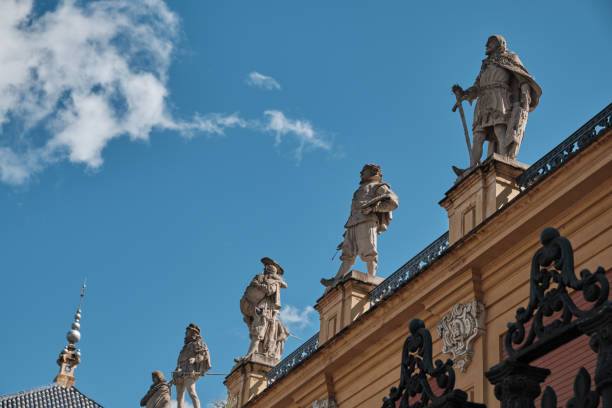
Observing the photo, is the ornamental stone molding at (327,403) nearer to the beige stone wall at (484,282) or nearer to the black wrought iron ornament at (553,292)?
the beige stone wall at (484,282)

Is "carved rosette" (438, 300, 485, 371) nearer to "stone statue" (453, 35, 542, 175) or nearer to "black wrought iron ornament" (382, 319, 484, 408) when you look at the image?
"stone statue" (453, 35, 542, 175)

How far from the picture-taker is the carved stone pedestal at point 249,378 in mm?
19797

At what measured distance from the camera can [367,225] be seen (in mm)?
17953

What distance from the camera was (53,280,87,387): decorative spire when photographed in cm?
4500

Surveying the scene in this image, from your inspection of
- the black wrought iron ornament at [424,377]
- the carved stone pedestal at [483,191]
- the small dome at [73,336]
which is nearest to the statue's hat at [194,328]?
the carved stone pedestal at [483,191]

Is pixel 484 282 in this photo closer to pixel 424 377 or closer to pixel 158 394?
pixel 424 377

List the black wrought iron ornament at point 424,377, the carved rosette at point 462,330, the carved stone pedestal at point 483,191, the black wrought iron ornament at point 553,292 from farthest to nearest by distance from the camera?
1. the carved stone pedestal at point 483,191
2. the carved rosette at point 462,330
3. the black wrought iron ornament at point 424,377
4. the black wrought iron ornament at point 553,292

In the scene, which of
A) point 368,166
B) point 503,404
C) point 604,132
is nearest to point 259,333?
point 368,166

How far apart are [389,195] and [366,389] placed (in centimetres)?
403

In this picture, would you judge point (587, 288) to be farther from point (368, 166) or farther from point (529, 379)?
point (368, 166)

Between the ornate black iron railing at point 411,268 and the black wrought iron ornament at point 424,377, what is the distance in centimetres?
894

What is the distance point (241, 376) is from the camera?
20141 millimetres

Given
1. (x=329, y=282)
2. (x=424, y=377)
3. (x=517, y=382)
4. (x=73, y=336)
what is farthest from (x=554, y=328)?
(x=73, y=336)

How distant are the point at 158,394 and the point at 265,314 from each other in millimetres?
3598
